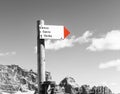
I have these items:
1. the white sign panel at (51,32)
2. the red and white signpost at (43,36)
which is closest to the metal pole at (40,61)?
the red and white signpost at (43,36)

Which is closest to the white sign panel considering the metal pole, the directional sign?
the directional sign

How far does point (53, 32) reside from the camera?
20.1 ft

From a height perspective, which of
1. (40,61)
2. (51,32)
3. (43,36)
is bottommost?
(40,61)

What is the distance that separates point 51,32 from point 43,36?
0.23 metres

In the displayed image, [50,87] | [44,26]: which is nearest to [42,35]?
[44,26]

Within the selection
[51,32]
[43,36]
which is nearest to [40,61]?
[43,36]

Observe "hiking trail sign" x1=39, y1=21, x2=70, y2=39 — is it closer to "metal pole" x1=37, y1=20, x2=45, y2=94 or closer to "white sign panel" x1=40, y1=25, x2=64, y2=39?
"white sign panel" x1=40, y1=25, x2=64, y2=39

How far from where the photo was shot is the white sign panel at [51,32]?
596 centimetres

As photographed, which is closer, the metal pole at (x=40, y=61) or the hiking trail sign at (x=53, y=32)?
the metal pole at (x=40, y=61)

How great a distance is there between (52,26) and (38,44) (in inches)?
20.8

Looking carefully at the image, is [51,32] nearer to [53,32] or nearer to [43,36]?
[53,32]

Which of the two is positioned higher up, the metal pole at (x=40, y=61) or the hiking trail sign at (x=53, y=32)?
the hiking trail sign at (x=53, y=32)

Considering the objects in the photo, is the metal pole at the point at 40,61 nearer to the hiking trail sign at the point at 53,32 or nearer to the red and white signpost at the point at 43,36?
the red and white signpost at the point at 43,36

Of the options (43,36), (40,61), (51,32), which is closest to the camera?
(40,61)
